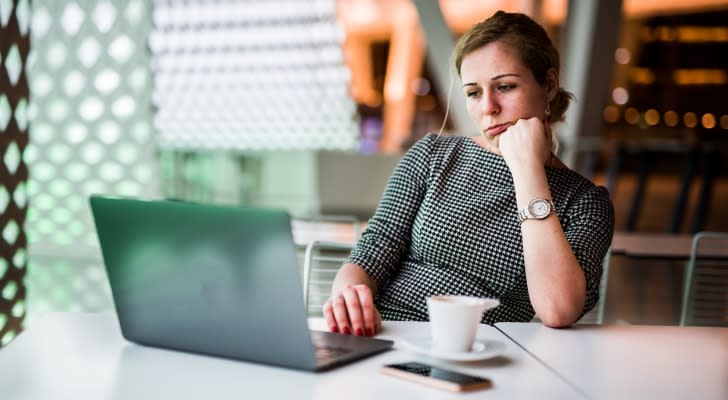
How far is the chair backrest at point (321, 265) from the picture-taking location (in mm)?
1539

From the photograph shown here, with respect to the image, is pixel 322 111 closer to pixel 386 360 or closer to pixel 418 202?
pixel 418 202

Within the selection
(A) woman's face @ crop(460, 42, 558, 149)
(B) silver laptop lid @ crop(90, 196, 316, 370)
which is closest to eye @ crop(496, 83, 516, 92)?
(A) woman's face @ crop(460, 42, 558, 149)

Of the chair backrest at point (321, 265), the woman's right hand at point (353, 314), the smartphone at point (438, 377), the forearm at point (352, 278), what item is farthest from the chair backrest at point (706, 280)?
the smartphone at point (438, 377)

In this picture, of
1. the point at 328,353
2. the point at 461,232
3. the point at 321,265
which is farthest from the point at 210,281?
the point at 321,265

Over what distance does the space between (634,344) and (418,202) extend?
1.56ft

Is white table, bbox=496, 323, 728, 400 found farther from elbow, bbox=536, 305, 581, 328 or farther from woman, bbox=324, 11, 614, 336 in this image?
woman, bbox=324, 11, 614, 336

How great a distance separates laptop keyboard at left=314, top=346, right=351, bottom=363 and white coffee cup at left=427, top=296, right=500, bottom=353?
0.10 metres

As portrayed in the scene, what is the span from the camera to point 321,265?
97.5 inches

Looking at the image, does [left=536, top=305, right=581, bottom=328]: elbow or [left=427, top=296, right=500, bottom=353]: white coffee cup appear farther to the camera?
[left=536, top=305, right=581, bottom=328]: elbow

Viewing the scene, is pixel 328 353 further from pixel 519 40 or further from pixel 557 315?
pixel 519 40

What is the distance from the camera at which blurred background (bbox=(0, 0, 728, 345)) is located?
339 cm

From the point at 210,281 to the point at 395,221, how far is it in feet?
1.98

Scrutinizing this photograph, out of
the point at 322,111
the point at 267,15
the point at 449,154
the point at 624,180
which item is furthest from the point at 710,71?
the point at 449,154

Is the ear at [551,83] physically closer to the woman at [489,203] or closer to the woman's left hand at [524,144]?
the woman at [489,203]
